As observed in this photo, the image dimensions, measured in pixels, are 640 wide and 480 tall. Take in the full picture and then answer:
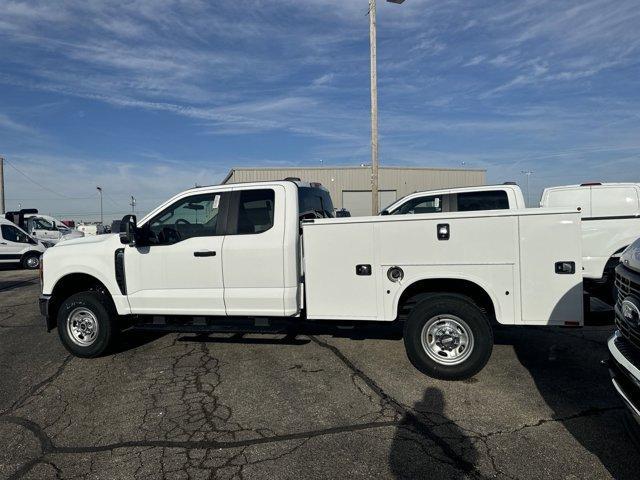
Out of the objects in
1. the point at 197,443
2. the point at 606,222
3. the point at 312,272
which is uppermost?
the point at 606,222

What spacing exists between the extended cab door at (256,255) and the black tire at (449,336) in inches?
57.2

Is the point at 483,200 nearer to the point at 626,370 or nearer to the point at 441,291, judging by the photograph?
the point at 441,291

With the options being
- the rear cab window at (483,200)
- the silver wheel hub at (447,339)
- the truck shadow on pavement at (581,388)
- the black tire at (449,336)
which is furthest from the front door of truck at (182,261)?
the rear cab window at (483,200)

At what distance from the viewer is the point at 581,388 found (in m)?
4.48

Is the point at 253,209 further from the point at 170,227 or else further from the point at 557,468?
the point at 557,468

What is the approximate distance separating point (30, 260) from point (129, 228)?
15.8 meters

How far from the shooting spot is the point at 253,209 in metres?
5.36

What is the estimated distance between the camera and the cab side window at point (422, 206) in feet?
27.4

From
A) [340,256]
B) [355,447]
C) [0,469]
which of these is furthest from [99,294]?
[355,447]

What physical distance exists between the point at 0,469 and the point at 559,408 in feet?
Result: 14.5

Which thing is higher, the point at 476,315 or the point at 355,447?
the point at 476,315

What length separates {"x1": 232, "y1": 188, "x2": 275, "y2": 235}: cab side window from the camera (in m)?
5.27

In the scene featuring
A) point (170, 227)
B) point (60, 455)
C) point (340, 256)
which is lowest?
point (60, 455)

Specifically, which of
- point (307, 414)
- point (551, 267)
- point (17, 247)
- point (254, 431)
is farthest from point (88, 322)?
point (17, 247)
